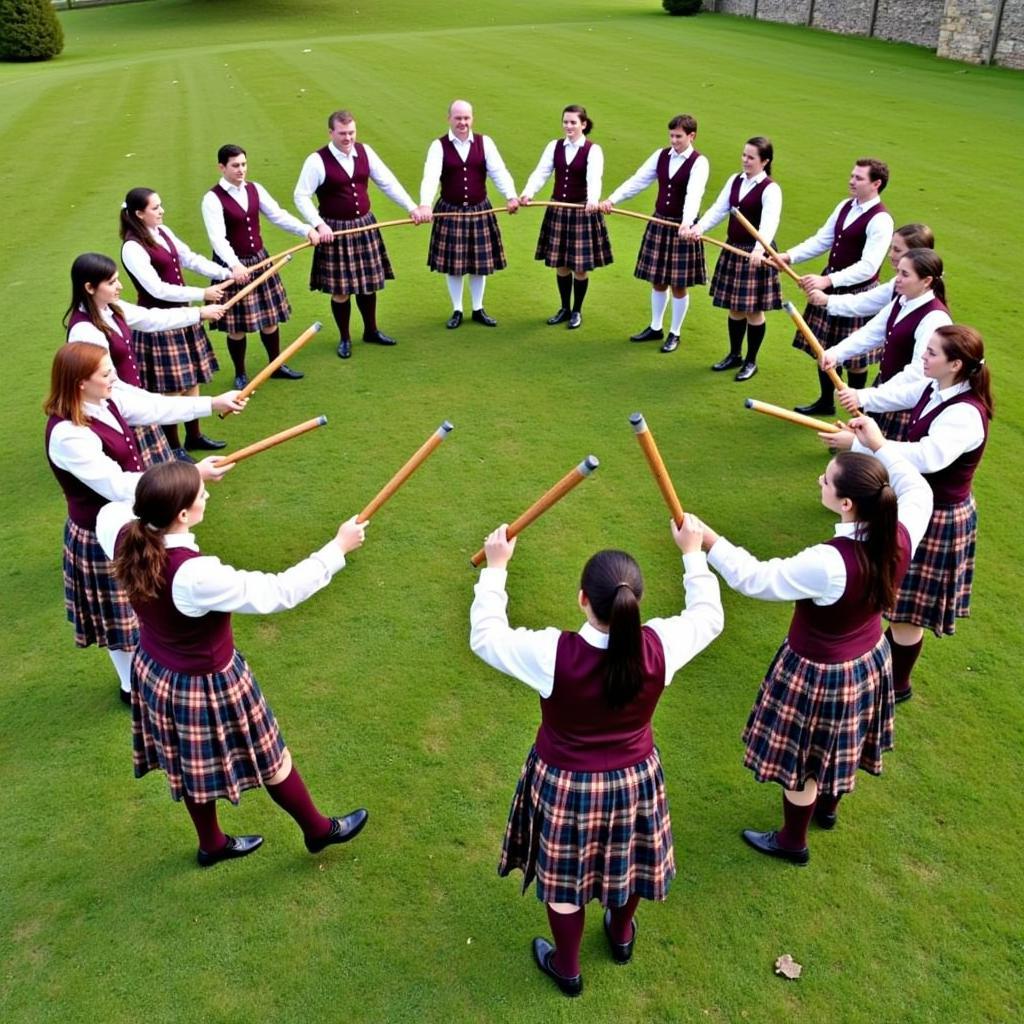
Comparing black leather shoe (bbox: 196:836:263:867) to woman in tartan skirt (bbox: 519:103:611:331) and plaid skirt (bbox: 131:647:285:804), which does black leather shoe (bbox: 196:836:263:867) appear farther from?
woman in tartan skirt (bbox: 519:103:611:331)

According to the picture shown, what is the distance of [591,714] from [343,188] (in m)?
6.14

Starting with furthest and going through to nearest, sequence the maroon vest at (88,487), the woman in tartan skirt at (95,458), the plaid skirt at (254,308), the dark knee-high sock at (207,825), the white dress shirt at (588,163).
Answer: the white dress shirt at (588,163)
the plaid skirt at (254,308)
the maroon vest at (88,487)
the woman in tartan skirt at (95,458)
the dark knee-high sock at (207,825)

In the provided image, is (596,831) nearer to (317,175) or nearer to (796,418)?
(796,418)

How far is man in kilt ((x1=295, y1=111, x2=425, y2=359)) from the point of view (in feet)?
24.5

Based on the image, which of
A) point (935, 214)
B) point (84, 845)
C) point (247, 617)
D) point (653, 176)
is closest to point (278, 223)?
point (653, 176)

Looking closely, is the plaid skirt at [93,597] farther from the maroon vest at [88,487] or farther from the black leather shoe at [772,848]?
the black leather shoe at [772,848]

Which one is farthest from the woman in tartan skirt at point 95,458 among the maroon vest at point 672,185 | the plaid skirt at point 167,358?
the maroon vest at point 672,185

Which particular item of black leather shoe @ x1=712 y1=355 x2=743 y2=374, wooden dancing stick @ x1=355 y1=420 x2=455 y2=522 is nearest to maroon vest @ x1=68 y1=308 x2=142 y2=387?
wooden dancing stick @ x1=355 y1=420 x2=455 y2=522

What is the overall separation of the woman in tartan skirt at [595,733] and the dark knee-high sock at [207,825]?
1199 mm

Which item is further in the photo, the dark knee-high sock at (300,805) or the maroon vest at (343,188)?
the maroon vest at (343,188)

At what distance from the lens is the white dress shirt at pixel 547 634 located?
8.73 ft

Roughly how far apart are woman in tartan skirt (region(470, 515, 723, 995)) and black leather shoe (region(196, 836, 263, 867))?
3.92 feet

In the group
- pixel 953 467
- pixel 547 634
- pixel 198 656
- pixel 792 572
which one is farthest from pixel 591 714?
pixel 953 467

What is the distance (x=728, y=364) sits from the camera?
306 inches
